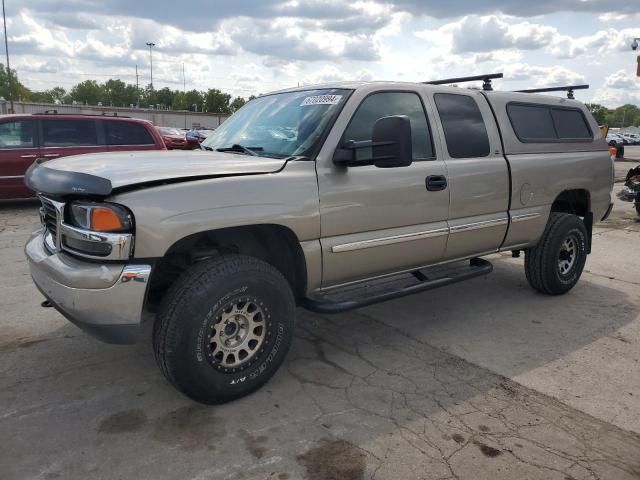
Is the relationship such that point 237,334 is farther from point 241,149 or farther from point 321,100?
point 321,100

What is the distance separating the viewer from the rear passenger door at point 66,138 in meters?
9.84

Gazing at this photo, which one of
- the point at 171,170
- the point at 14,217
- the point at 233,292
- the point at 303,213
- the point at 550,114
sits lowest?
the point at 14,217

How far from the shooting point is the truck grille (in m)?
3.15

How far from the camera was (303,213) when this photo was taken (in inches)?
131

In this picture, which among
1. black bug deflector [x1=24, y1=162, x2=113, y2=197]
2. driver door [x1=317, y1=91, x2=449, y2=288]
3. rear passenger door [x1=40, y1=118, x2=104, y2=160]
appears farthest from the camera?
rear passenger door [x1=40, y1=118, x2=104, y2=160]

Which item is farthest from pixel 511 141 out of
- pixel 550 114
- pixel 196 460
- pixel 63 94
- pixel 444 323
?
pixel 63 94

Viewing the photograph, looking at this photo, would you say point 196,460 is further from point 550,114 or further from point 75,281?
point 550,114

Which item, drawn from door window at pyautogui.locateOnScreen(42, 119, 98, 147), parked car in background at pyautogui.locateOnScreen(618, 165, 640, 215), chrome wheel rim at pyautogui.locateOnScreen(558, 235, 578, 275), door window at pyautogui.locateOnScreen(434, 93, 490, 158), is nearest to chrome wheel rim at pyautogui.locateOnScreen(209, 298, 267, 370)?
door window at pyautogui.locateOnScreen(434, 93, 490, 158)

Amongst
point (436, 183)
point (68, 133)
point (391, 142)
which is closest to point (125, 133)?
point (68, 133)

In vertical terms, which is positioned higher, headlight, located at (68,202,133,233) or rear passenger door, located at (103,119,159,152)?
rear passenger door, located at (103,119,159,152)

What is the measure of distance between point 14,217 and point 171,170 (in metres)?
7.68

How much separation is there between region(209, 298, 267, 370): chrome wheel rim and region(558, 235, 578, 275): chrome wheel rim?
348 centimetres

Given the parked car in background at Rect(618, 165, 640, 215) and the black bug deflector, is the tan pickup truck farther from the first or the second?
the parked car in background at Rect(618, 165, 640, 215)

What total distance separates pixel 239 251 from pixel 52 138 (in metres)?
7.91
